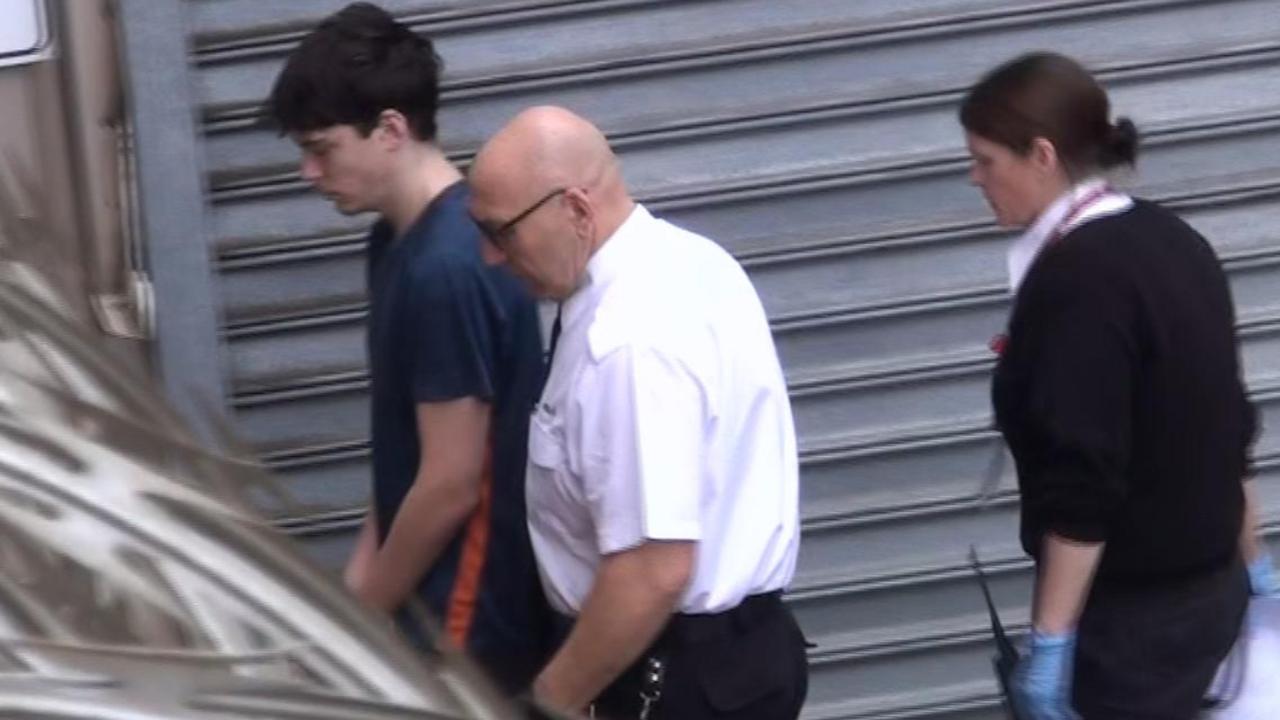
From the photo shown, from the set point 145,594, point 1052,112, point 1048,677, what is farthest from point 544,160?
point 145,594

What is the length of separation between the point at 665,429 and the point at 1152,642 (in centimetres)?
→ 96

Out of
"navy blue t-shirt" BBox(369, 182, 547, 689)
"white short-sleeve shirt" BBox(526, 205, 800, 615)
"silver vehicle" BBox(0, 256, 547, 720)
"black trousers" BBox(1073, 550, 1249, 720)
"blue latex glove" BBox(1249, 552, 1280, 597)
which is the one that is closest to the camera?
"silver vehicle" BBox(0, 256, 547, 720)

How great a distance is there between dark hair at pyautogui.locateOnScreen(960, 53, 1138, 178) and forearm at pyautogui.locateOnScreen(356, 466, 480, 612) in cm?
95

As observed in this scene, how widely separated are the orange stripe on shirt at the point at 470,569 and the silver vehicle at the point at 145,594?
1.97m

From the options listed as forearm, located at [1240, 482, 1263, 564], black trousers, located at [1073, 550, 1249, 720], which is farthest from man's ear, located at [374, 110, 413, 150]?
forearm, located at [1240, 482, 1263, 564]

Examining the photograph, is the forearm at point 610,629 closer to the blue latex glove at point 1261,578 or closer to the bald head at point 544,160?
the bald head at point 544,160

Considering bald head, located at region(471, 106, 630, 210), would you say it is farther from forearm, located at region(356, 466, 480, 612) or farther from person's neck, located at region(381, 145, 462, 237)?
forearm, located at region(356, 466, 480, 612)

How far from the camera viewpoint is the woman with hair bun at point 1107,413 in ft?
13.7

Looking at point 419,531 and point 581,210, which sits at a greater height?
point 581,210

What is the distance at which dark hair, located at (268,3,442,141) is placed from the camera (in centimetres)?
428

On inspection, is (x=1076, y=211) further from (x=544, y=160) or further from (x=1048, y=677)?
(x=544, y=160)

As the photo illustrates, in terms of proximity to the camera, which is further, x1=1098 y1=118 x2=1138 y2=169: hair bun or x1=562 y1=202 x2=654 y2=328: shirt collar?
x1=1098 y1=118 x2=1138 y2=169: hair bun

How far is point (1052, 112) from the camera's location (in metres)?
4.27

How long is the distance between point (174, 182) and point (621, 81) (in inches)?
37.9
